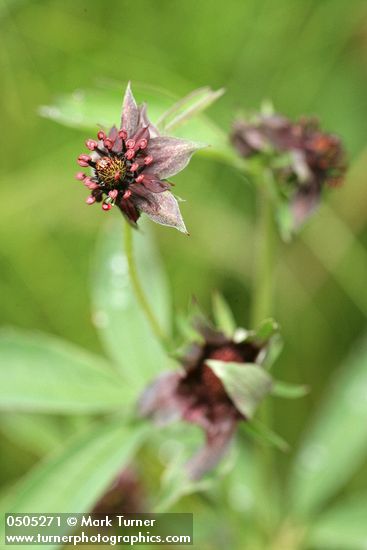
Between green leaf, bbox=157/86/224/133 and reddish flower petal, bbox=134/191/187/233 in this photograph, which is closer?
reddish flower petal, bbox=134/191/187/233

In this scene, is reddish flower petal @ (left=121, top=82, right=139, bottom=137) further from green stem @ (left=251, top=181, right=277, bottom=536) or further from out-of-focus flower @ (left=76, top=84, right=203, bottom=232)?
green stem @ (left=251, top=181, right=277, bottom=536)

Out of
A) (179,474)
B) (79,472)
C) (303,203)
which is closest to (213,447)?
(179,474)

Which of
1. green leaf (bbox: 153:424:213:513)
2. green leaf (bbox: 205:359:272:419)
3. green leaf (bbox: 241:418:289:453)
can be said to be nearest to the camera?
green leaf (bbox: 205:359:272:419)

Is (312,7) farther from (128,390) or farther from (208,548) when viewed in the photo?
(208,548)

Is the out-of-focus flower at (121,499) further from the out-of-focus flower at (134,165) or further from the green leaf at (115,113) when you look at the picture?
the out-of-focus flower at (134,165)

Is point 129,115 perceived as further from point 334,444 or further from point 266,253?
point 334,444

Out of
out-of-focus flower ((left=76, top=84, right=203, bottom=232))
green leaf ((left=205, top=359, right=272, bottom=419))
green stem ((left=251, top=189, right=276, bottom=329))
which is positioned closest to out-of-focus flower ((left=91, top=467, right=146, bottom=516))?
green stem ((left=251, top=189, right=276, bottom=329))
